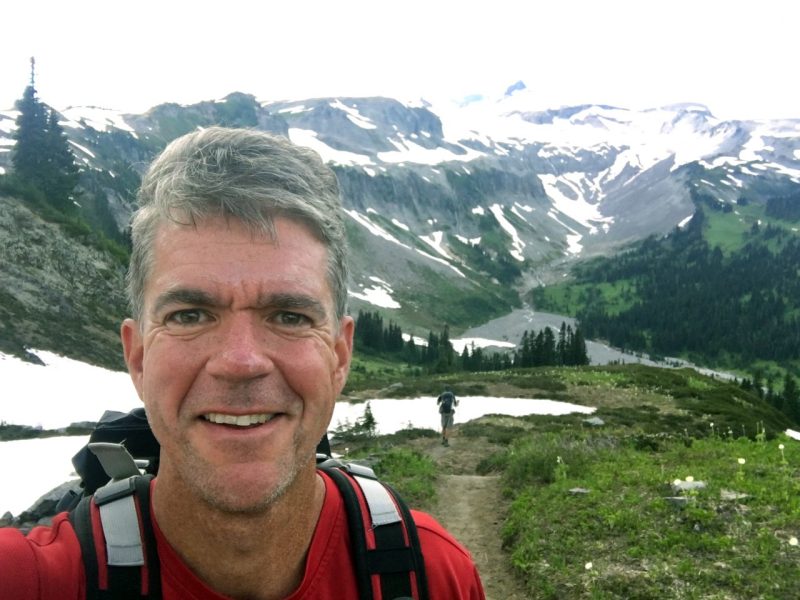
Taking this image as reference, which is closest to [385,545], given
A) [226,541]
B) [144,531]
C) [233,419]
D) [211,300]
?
[226,541]

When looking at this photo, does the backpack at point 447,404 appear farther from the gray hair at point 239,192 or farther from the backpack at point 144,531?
the gray hair at point 239,192

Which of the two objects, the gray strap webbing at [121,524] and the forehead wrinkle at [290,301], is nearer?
the gray strap webbing at [121,524]

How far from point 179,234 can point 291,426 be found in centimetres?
106

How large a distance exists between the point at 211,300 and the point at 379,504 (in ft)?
4.30

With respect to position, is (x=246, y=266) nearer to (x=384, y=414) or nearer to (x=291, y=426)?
(x=291, y=426)

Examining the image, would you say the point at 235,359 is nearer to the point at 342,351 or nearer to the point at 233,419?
the point at 233,419

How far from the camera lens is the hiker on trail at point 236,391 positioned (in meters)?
2.39

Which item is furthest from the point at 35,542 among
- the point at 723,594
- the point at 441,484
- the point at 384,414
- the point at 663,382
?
the point at 663,382

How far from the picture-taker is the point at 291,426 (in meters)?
2.52

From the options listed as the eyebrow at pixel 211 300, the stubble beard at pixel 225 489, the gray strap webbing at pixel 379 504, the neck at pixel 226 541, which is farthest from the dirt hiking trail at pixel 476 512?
the eyebrow at pixel 211 300

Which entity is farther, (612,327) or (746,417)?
(612,327)

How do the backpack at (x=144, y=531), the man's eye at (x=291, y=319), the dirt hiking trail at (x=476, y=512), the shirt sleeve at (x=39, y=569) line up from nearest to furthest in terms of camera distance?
the shirt sleeve at (x=39, y=569), the backpack at (x=144, y=531), the man's eye at (x=291, y=319), the dirt hiking trail at (x=476, y=512)

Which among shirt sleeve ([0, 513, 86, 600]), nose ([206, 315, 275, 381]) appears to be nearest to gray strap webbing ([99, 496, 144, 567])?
shirt sleeve ([0, 513, 86, 600])

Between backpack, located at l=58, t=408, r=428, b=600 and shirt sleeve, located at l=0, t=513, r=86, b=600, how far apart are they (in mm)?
47
